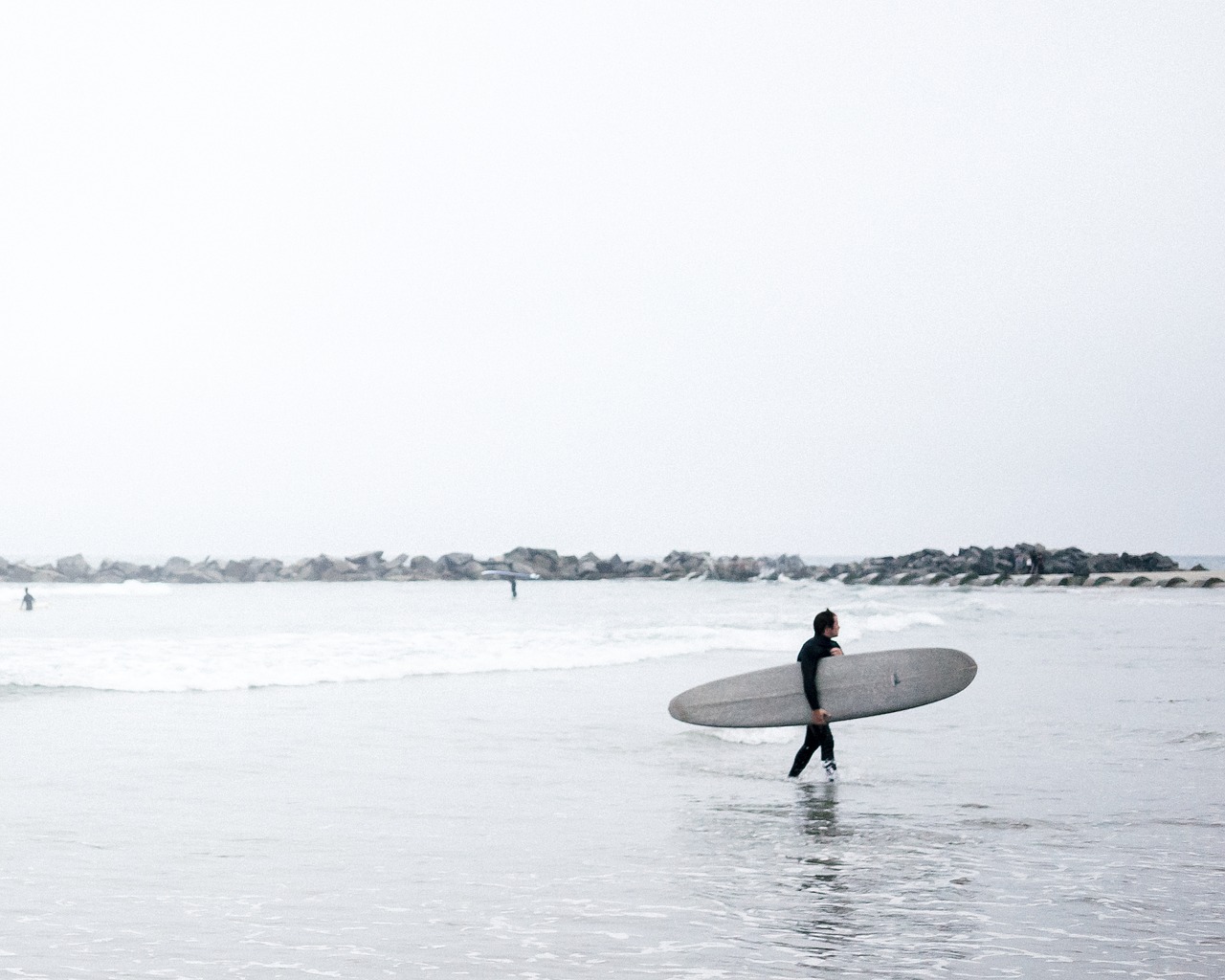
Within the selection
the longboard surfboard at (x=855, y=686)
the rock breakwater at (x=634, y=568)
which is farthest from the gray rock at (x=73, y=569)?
the longboard surfboard at (x=855, y=686)

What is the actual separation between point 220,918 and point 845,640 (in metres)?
20.8

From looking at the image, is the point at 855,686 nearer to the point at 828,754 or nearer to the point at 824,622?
the point at 824,622

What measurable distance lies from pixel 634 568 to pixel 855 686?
2405 inches

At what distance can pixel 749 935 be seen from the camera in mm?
5395

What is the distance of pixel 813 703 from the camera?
32.9 feet

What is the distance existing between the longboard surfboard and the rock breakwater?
1898 inches

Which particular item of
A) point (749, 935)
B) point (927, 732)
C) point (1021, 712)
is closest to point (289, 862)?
point (749, 935)

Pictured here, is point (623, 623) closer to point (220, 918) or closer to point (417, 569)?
point (220, 918)

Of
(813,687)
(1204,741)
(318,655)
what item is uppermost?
(813,687)

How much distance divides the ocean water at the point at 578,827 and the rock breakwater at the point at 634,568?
45.6 m

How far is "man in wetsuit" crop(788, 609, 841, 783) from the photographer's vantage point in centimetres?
985

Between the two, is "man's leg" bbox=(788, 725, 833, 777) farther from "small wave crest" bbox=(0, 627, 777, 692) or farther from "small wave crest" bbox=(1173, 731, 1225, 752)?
"small wave crest" bbox=(0, 627, 777, 692)

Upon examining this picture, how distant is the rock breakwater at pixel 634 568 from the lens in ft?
206

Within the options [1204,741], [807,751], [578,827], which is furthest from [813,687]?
[1204,741]
